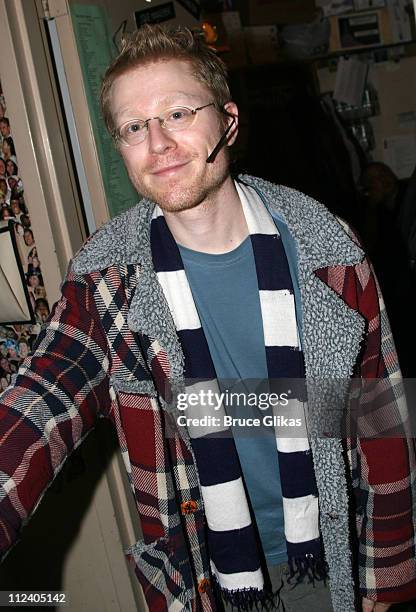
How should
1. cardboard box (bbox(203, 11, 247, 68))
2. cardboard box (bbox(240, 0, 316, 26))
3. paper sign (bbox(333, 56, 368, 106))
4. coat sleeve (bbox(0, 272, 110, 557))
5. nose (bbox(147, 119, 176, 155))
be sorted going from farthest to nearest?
paper sign (bbox(333, 56, 368, 106)) < cardboard box (bbox(240, 0, 316, 26)) < cardboard box (bbox(203, 11, 247, 68)) < nose (bbox(147, 119, 176, 155)) < coat sleeve (bbox(0, 272, 110, 557))

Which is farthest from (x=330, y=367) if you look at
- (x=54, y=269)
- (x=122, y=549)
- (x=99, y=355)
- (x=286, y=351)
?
(x=122, y=549)

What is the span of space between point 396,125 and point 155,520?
2.64 metres

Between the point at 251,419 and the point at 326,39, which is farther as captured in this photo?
the point at 326,39

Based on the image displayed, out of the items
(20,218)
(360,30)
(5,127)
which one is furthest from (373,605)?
(360,30)

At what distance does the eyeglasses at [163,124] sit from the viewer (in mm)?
1171

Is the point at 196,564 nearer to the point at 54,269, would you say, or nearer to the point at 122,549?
the point at 122,549

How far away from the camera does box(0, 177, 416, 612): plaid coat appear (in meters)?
1.14

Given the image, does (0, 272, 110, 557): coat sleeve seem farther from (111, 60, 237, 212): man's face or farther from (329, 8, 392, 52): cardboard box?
(329, 8, 392, 52): cardboard box

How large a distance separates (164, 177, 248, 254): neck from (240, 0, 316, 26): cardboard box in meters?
2.17

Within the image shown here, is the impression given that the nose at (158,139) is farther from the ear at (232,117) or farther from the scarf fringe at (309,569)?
the scarf fringe at (309,569)

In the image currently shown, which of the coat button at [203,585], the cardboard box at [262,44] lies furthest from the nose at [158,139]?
the cardboard box at [262,44]

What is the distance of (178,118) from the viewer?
3.88ft

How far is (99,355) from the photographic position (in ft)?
3.80

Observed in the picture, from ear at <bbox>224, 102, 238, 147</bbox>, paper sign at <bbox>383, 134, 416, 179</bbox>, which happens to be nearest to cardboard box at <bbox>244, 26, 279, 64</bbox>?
paper sign at <bbox>383, 134, 416, 179</bbox>
